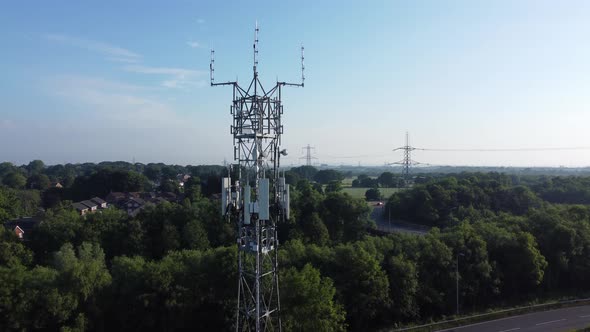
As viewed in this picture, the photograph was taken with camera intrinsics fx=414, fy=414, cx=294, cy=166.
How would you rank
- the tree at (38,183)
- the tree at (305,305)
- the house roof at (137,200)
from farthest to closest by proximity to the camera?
the tree at (38,183) < the house roof at (137,200) < the tree at (305,305)

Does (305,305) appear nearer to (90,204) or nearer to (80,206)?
(80,206)

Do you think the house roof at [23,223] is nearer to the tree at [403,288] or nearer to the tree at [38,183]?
the tree at [403,288]

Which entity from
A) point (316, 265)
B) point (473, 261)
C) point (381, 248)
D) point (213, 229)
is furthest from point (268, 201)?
point (213, 229)

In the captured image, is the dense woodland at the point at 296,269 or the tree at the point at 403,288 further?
the tree at the point at 403,288

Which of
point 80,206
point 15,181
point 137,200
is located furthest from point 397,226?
point 15,181

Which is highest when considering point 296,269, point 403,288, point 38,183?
point 38,183

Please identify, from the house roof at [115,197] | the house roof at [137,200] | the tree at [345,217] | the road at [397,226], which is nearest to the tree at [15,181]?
the house roof at [115,197]

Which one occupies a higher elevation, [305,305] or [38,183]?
[38,183]

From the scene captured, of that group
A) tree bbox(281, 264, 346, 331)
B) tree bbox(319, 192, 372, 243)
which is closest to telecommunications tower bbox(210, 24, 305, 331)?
tree bbox(281, 264, 346, 331)
